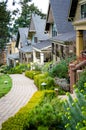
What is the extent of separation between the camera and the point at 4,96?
65.5 ft

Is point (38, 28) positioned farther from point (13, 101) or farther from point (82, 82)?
point (82, 82)

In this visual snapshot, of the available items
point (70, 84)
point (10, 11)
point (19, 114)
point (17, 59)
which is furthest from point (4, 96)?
point (17, 59)

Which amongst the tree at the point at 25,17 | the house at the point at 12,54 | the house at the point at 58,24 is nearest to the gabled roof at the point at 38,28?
the house at the point at 58,24

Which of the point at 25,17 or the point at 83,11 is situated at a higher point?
the point at 83,11

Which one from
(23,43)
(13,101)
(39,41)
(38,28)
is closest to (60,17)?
(39,41)

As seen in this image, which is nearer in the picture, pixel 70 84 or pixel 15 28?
pixel 70 84

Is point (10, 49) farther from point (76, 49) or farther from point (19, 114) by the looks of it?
point (19, 114)

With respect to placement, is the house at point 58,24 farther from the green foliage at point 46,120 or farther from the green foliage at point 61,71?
the green foliage at point 46,120

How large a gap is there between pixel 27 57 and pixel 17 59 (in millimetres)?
11477

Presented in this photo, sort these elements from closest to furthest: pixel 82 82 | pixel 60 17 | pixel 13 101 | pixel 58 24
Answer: pixel 82 82 < pixel 13 101 < pixel 58 24 < pixel 60 17

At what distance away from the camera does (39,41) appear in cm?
4741

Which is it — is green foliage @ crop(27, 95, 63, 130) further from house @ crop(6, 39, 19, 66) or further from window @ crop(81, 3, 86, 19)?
house @ crop(6, 39, 19, 66)

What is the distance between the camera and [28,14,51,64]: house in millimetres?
42125

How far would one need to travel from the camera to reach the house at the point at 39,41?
1658 inches
